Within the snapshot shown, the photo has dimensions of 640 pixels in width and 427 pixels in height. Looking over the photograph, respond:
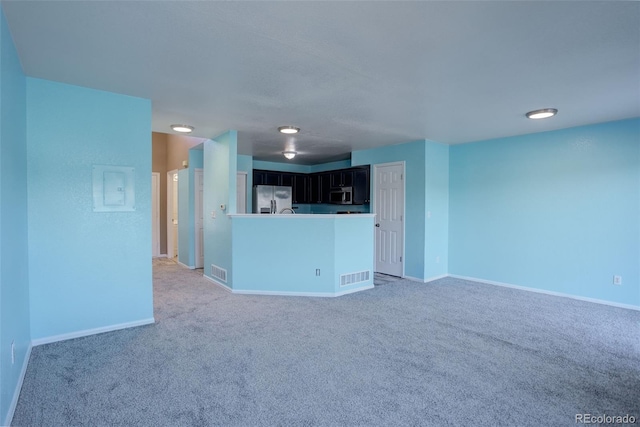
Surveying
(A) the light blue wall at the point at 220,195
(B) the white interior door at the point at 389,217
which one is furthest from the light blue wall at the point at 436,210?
(A) the light blue wall at the point at 220,195

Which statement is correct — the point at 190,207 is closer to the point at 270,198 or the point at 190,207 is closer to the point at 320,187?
the point at 270,198

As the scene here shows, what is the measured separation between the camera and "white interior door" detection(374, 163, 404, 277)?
576 cm

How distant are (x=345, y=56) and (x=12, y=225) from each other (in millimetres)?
2550

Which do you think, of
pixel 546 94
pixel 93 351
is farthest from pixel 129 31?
pixel 546 94

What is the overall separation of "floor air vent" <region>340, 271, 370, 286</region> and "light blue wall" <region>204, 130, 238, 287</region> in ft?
5.31

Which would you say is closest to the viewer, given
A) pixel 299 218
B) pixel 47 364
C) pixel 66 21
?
pixel 66 21

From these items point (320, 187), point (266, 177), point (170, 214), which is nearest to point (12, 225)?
point (266, 177)

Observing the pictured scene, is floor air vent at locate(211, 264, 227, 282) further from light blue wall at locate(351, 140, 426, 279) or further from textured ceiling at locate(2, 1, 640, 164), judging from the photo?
light blue wall at locate(351, 140, 426, 279)

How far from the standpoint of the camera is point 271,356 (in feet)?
8.89

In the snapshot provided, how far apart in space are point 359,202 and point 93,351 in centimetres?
481

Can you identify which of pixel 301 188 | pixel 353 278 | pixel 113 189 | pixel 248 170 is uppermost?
→ pixel 248 170

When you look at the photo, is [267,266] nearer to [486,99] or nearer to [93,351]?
[93,351]

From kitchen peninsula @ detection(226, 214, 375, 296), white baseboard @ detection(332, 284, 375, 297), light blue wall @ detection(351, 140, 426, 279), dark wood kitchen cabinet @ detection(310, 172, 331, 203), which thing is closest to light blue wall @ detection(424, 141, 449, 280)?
light blue wall @ detection(351, 140, 426, 279)

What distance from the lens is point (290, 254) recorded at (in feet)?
14.9
